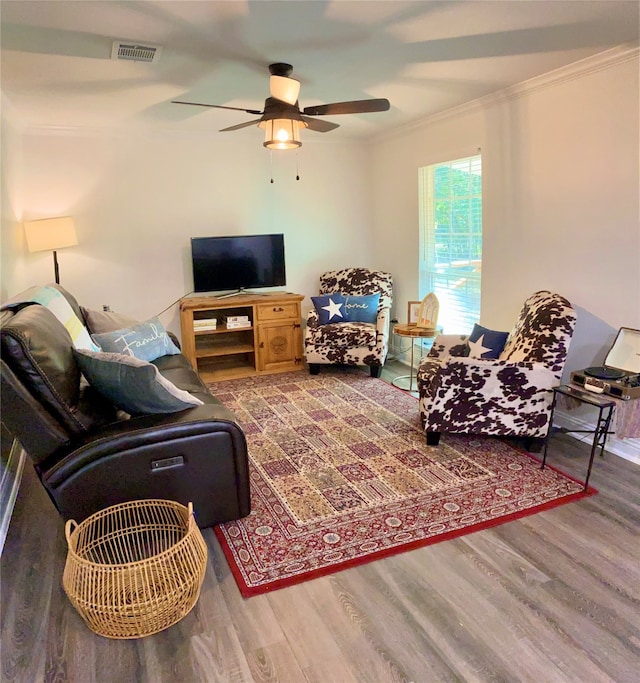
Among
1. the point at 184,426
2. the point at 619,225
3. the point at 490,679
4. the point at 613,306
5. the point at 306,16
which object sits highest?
the point at 306,16

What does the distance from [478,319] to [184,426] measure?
3.02 metres

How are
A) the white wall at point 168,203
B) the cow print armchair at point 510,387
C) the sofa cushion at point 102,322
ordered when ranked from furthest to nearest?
the white wall at point 168,203
the sofa cushion at point 102,322
the cow print armchair at point 510,387

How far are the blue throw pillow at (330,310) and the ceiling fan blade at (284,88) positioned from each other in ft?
7.29

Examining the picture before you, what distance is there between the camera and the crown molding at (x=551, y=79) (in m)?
2.86

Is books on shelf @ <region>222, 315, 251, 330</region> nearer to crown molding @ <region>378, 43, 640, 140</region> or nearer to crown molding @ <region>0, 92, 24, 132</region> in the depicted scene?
crown molding @ <region>0, 92, 24, 132</region>

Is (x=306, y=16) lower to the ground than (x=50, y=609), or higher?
higher

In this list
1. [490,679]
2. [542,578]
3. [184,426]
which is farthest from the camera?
[184,426]

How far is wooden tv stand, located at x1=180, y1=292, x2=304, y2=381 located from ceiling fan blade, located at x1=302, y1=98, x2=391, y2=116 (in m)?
2.27

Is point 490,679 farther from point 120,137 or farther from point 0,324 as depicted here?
point 120,137

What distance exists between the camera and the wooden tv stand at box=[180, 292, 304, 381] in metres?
4.84

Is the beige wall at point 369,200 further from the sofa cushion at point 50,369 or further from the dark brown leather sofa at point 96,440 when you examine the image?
the dark brown leather sofa at point 96,440

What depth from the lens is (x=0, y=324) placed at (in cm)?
214

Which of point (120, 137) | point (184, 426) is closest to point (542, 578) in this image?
point (184, 426)

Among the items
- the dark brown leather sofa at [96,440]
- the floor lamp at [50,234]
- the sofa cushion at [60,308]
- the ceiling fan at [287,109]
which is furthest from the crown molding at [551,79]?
the sofa cushion at [60,308]
